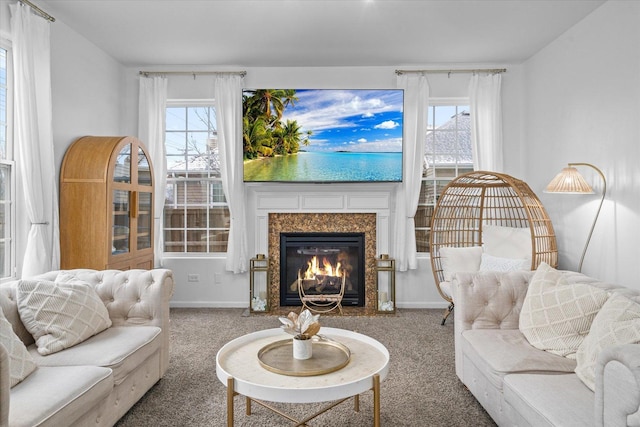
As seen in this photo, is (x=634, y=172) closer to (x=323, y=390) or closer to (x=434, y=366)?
(x=434, y=366)

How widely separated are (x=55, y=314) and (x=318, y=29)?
3044mm

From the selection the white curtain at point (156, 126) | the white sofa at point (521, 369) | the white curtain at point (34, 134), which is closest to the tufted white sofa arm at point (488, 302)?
the white sofa at point (521, 369)

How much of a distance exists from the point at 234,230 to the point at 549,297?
3246mm

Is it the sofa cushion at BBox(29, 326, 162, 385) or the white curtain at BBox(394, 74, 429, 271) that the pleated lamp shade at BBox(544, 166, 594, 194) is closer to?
the white curtain at BBox(394, 74, 429, 271)

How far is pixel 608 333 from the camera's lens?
1.71m

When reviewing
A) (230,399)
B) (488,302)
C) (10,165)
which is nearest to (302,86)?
(10,165)

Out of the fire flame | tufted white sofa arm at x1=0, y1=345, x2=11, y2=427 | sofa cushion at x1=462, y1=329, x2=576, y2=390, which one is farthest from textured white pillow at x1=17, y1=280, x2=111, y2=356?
the fire flame

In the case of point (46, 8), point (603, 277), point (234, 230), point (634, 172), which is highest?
point (46, 8)

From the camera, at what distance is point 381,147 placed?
4.47 m

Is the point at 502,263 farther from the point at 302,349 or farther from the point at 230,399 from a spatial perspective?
the point at 230,399

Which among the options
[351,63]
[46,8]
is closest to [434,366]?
[351,63]

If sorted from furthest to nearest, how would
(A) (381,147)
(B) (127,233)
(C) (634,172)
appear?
(A) (381,147) → (B) (127,233) → (C) (634,172)

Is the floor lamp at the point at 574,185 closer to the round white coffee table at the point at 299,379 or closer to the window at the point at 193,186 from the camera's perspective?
the round white coffee table at the point at 299,379

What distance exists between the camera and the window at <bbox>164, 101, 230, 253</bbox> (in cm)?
477
